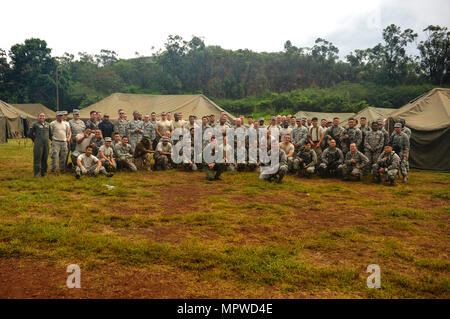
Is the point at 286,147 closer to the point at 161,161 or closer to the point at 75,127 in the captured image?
the point at 161,161

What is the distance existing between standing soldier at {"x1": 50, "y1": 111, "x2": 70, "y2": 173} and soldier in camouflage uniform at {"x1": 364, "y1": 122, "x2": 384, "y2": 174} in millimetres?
8606

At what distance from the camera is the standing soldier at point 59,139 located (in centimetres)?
848

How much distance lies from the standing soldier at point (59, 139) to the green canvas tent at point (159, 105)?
26.3ft

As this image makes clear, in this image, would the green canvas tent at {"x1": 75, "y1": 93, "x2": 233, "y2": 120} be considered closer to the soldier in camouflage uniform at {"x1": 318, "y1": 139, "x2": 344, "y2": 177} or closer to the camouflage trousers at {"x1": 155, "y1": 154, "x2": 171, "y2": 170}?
the camouflage trousers at {"x1": 155, "y1": 154, "x2": 171, "y2": 170}

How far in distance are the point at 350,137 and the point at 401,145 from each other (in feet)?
4.56

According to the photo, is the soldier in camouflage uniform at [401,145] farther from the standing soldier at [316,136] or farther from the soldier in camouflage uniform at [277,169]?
the soldier in camouflage uniform at [277,169]

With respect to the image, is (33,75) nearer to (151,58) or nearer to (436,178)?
(151,58)

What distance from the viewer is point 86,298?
2.75 m

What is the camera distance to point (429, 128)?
10.6 meters

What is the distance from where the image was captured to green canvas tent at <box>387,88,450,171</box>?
413 inches

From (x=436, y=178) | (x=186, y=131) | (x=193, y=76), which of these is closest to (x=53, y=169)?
(x=186, y=131)

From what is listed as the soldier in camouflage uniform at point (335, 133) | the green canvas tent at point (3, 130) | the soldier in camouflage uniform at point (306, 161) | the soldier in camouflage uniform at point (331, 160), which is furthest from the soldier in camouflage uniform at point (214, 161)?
the green canvas tent at point (3, 130)

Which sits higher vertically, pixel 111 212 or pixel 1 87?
pixel 1 87
